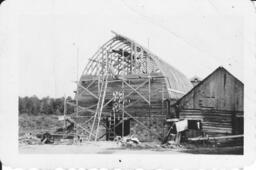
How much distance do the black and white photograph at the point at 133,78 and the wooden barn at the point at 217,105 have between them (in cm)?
2

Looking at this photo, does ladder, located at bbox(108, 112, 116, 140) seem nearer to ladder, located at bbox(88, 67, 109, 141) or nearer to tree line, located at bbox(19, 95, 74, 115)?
ladder, located at bbox(88, 67, 109, 141)

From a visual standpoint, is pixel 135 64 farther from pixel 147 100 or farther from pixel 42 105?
pixel 42 105

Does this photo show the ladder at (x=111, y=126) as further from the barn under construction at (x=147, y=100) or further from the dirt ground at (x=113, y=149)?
the dirt ground at (x=113, y=149)

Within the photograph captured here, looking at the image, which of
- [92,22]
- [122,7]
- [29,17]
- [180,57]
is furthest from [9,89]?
[180,57]

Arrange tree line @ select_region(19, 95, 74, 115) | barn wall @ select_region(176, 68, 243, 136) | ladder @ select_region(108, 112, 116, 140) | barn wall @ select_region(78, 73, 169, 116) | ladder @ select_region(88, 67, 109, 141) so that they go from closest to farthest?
barn wall @ select_region(176, 68, 243, 136)
tree line @ select_region(19, 95, 74, 115)
barn wall @ select_region(78, 73, 169, 116)
ladder @ select_region(108, 112, 116, 140)
ladder @ select_region(88, 67, 109, 141)

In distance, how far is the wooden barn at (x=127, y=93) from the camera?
33.4 feet

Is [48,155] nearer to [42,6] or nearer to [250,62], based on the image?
[42,6]

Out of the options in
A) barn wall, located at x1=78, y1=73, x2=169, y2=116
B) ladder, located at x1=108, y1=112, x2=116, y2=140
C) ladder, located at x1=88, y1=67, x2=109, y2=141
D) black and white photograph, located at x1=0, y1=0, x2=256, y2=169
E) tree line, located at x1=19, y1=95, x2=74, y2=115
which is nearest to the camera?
black and white photograph, located at x1=0, y1=0, x2=256, y2=169

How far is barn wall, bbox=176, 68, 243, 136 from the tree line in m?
3.17

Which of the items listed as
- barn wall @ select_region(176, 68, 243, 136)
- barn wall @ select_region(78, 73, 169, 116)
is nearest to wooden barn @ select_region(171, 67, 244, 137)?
barn wall @ select_region(176, 68, 243, 136)

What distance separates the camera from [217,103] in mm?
9633

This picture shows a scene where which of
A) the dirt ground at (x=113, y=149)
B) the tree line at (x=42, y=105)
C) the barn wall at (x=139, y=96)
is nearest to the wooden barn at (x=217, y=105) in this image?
the dirt ground at (x=113, y=149)

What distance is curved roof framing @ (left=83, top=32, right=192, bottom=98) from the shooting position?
1024cm

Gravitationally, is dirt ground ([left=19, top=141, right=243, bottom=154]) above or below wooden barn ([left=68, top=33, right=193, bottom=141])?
below
